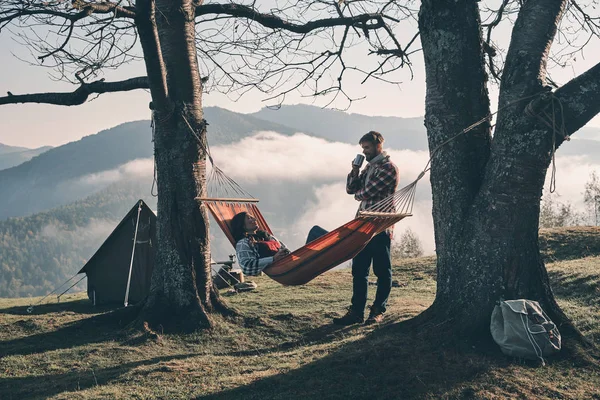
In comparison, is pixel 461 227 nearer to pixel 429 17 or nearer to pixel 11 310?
pixel 429 17

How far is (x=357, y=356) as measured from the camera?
156 inches

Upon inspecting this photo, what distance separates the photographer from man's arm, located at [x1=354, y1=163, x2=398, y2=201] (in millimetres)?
4863

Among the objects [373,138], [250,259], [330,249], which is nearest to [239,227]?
[250,259]

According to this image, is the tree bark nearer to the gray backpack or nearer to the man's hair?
the gray backpack

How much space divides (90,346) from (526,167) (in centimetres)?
410

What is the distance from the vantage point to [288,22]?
6.91 metres

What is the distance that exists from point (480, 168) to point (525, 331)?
4.42 feet

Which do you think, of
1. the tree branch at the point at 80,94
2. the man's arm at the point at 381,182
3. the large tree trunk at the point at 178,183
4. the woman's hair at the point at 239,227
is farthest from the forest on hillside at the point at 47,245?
the man's arm at the point at 381,182

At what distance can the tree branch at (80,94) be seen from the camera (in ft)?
20.6

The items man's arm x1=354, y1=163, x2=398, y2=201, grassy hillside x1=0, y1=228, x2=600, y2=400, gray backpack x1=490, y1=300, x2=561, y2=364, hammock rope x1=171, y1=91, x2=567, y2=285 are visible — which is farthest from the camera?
man's arm x1=354, y1=163, x2=398, y2=201

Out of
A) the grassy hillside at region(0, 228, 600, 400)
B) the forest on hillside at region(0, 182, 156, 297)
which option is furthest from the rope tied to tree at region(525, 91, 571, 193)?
the forest on hillside at region(0, 182, 156, 297)

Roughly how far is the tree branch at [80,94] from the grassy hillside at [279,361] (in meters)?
2.48

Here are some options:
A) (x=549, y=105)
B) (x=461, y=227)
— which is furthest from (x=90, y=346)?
(x=549, y=105)

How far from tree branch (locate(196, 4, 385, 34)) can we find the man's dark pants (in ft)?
10.5
